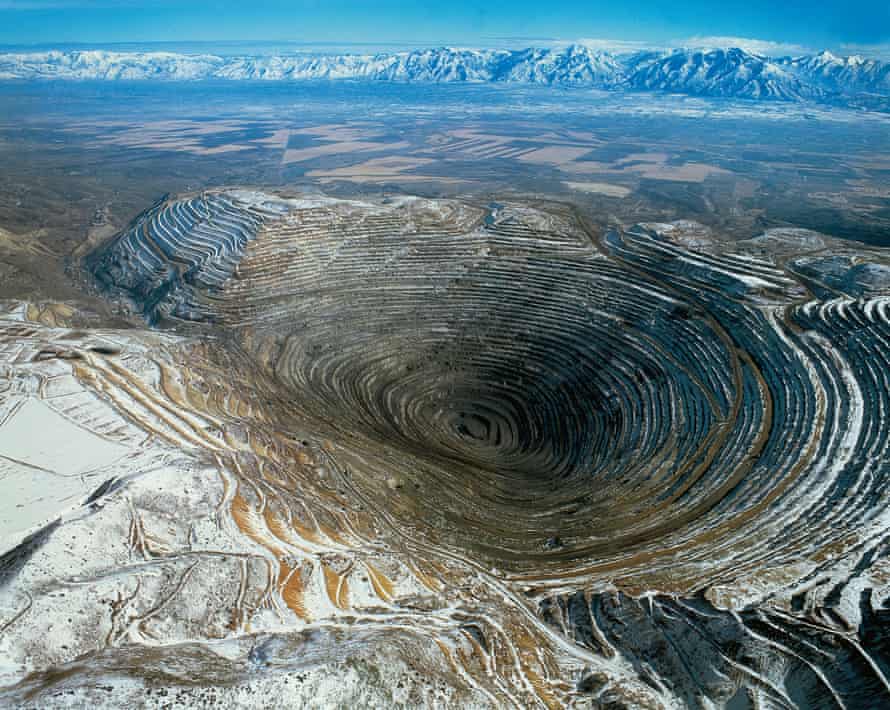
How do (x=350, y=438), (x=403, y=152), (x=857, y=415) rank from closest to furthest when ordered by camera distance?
1. (x=857, y=415)
2. (x=350, y=438)
3. (x=403, y=152)

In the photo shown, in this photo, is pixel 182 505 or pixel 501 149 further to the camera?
pixel 501 149

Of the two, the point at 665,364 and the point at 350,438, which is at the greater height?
the point at 665,364

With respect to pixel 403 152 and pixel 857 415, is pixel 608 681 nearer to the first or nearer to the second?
pixel 857 415

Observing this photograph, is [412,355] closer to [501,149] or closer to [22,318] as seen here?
[22,318]

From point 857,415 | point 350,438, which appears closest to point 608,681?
point 350,438

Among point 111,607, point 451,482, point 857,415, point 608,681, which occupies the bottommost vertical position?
point 451,482

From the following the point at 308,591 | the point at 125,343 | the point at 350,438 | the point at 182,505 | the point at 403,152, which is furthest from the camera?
the point at 403,152
